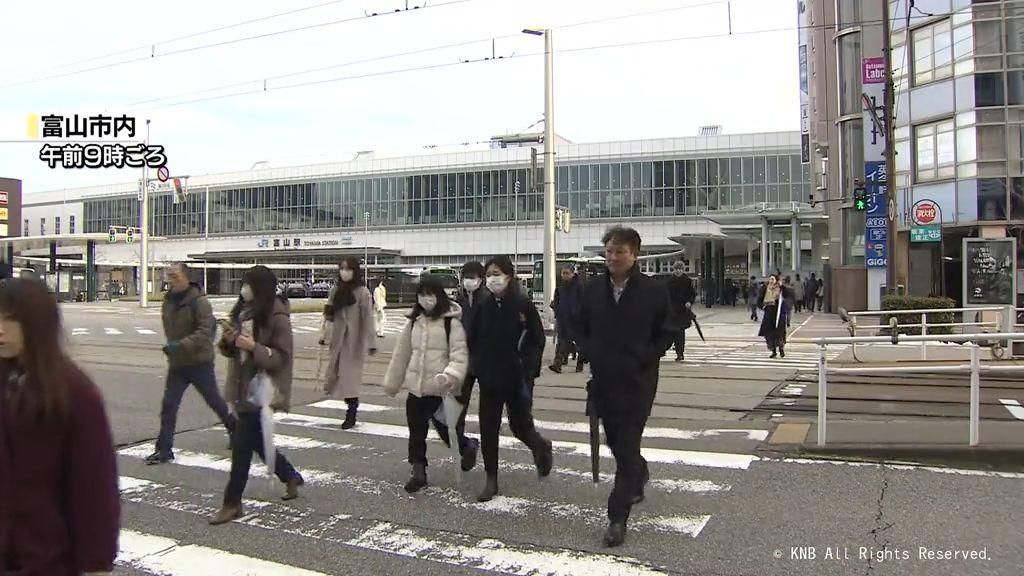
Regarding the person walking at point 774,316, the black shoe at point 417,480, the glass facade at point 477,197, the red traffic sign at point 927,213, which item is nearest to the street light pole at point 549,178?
the person walking at point 774,316

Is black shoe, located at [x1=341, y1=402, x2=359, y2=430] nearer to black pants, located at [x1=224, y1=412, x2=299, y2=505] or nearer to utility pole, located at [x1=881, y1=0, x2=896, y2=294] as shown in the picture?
black pants, located at [x1=224, y1=412, x2=299, y2=505]

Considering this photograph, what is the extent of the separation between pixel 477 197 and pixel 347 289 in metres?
66.4

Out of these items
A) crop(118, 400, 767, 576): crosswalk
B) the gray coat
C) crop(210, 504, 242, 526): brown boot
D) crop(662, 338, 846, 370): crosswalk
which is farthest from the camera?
crop(662, 338, 846, 370): crosswalk

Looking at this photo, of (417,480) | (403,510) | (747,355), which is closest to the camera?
(403,510)

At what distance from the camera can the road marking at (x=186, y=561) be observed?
13.6 feet

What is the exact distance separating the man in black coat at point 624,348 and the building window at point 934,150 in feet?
81.3

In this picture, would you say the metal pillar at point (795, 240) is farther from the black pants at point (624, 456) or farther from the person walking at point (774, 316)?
the black pants at point (624, 456)

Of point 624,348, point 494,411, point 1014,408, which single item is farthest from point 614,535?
point 1014,408

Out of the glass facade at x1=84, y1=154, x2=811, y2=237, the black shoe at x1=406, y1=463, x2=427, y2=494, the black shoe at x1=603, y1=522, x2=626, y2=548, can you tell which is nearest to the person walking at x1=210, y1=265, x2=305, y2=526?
the black shoe at x1=406, y1=463, x2=427, y2=494

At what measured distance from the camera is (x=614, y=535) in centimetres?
441

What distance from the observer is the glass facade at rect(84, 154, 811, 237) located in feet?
216

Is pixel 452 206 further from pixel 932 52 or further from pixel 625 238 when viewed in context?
pixel 625 238

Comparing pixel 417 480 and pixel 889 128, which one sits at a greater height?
pixel 889 128

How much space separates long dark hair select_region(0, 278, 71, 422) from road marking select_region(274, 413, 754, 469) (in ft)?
13.8
